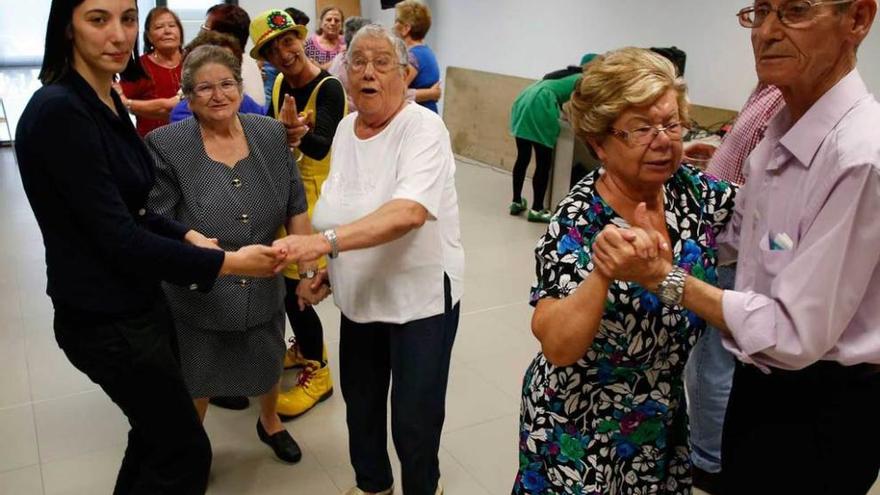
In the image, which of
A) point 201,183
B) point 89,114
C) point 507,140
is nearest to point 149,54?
point 201,183

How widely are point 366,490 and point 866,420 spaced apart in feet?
5.12

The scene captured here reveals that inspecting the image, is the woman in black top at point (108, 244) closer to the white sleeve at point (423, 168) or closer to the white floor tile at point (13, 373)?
the white sleeve at point (423, 168)

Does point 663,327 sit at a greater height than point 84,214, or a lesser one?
lesser

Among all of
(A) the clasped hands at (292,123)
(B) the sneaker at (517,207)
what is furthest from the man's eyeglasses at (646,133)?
(B) the sneaker at (517,207)

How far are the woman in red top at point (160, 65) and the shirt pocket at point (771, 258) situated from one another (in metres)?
2.92

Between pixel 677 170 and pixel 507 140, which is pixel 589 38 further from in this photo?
pixel 677 170

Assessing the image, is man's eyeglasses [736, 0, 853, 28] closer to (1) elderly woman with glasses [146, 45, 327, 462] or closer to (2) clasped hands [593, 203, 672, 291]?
(2) clasped hands [593, 203, 672, 291]

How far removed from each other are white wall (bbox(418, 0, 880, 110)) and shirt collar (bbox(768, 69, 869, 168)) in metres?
3.76

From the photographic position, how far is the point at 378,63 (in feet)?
6.46

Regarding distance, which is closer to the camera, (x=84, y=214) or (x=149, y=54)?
(x=84, y=214)

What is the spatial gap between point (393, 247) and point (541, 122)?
3.90 meters

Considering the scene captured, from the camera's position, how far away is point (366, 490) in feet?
7.84

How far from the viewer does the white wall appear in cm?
521

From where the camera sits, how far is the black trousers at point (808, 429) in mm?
1312
